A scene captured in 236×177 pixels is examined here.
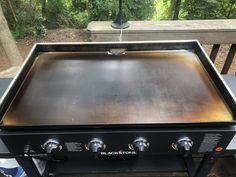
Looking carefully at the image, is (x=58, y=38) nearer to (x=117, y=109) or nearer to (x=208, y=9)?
(x=208, y=9)

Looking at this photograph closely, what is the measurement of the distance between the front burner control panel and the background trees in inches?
155

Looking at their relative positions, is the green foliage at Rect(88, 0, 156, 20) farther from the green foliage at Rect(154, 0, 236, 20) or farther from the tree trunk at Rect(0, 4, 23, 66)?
the tree trunk at Rect(0, 4, 23, 66)

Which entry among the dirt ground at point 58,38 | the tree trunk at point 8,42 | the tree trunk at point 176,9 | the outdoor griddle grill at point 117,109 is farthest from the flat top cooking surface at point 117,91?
the tree trunk at point 176,9

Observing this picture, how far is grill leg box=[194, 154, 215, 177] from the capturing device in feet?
3.76

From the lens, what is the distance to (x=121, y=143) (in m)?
0.97

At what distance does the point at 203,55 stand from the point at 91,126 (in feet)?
2.53

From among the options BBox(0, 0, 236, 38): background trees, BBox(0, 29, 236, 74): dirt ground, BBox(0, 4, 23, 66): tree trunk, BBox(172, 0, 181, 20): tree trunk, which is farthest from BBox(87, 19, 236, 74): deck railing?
BBox(172, 0, 181, 20): tree trunk

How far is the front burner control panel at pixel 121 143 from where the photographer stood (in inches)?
36.9

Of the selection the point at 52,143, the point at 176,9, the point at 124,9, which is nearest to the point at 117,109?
the point at 52,143

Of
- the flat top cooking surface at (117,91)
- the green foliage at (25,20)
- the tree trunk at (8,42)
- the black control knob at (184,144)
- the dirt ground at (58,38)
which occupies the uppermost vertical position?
the flat top cooking surface at (117,91)

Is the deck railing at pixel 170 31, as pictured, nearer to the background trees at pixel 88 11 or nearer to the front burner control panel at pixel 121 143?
the front burner control panel at pixel 121 143

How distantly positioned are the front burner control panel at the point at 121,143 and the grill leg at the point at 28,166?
113mm

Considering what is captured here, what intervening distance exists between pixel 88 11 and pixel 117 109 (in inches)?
171

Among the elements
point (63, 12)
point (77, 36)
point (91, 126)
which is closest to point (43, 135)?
point (91, 126)
